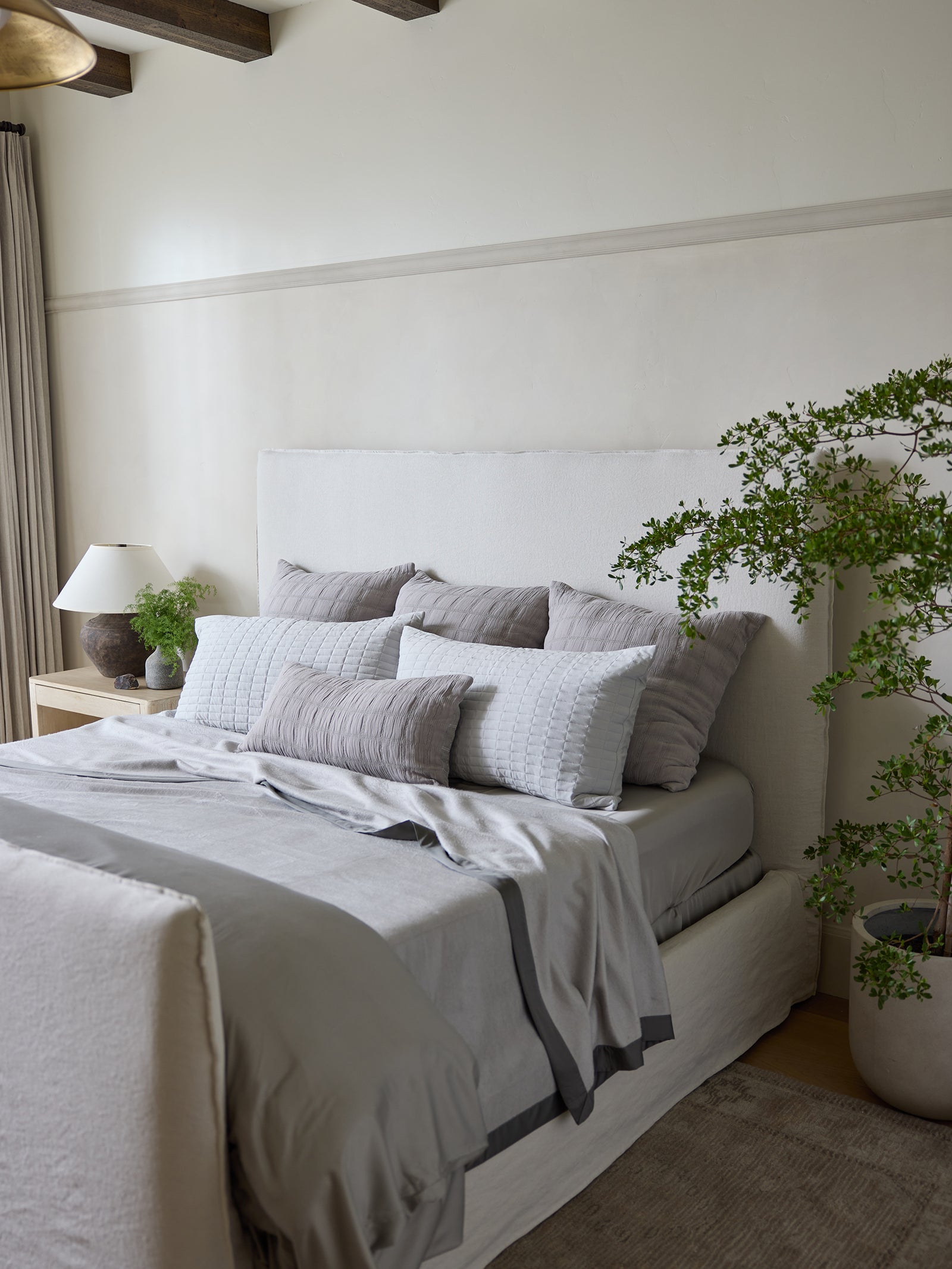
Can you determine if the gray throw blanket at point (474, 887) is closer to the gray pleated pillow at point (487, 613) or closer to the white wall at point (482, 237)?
the gray pleated pillow at point (487, 613)

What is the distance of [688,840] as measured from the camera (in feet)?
8.46

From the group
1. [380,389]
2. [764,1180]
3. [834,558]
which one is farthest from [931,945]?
[380,389]

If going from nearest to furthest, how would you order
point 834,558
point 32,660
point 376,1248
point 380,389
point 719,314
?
1. point 376,1248
2. point 834,558
3. point 719,314
4. point 380,389
5. point 32,660

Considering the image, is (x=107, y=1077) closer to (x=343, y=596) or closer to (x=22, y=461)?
(x=343, y=596)

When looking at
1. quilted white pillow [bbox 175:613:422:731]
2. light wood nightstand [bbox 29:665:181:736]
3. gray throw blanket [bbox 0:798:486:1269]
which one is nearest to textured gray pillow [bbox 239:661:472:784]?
quilted white pillow [bbox 175:613:422:731]

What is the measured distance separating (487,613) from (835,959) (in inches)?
51.4

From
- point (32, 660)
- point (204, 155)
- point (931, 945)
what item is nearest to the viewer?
point (931, 945)

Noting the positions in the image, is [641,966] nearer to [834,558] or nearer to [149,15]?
[834,558]

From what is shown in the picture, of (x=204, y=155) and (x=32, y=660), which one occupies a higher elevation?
(x=204, y=155)

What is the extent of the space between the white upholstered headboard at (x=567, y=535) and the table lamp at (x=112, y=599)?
0.57m

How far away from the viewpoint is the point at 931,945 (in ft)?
7.91

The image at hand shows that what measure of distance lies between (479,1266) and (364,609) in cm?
189

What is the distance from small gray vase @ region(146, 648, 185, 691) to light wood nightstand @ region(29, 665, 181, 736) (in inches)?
1.0

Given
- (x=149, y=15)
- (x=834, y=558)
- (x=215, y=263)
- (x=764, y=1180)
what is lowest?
(x=764, y=1180)
